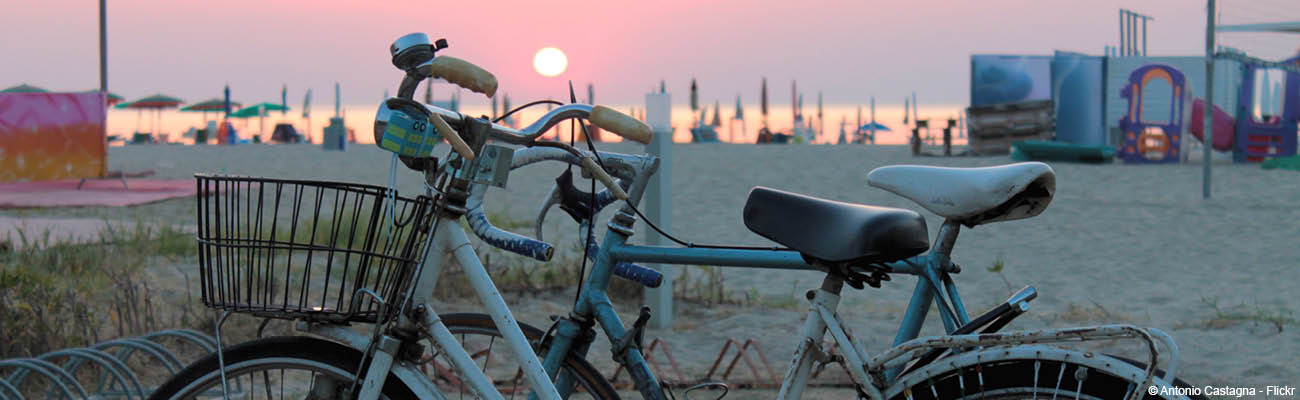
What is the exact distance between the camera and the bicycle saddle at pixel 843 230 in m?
2.02

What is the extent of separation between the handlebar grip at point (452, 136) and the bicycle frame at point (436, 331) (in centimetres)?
22

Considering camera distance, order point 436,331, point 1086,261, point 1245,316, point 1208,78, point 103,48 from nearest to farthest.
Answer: point 436,331
point 1245,316
point 1086,261
point 1208,78
point 103,48

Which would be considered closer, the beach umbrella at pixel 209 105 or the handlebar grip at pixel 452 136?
the handlebar grip at pixel 452 136

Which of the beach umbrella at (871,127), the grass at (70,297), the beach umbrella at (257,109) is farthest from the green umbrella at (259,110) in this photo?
the grass at (70,297)

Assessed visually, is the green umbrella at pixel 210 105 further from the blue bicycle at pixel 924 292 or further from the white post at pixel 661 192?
the blue bicycle at pixel 924 292

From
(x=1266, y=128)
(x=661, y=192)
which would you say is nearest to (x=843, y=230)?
(x=661, y=192)

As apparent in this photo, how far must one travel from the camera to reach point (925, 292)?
2191 millimetres

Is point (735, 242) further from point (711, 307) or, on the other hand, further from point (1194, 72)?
point (1194, 72)

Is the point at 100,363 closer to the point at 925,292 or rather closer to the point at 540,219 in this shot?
the point at 540,219

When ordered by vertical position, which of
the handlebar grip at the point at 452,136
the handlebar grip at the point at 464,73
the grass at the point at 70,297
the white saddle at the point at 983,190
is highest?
the handlebar grip at the point at 464,73

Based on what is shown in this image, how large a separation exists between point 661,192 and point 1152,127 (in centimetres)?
2006

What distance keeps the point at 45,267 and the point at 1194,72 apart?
29162 mm

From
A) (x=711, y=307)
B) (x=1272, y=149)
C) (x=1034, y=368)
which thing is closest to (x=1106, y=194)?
(x=1272, y=149)

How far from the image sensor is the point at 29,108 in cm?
1432
